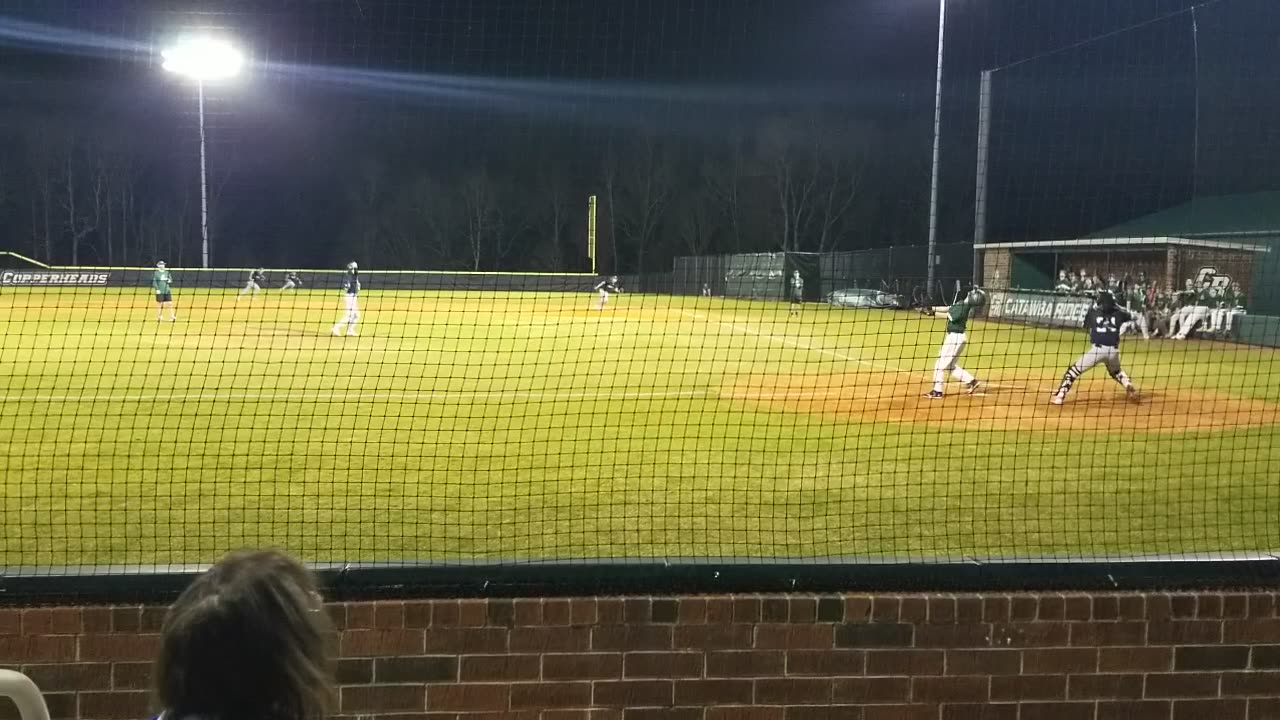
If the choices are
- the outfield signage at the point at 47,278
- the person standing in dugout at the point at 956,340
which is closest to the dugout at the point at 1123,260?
the person standing in dugout at the point at 956,340

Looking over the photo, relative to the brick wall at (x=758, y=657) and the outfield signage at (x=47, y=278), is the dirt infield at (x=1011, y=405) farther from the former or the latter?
the outfield signage at (x=47, y=278)

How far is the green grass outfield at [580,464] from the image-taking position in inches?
261

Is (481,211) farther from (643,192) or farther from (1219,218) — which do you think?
(1219,218)

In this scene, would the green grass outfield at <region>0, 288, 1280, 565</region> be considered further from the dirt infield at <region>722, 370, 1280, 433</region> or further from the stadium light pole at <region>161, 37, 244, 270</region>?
the stadium light pole at <region>161, 37, 244, 270</region>

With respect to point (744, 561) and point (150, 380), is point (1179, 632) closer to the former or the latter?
point (744, 561)

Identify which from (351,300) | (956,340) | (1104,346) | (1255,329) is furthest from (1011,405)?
(351,300)

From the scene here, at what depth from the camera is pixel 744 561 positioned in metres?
4.27

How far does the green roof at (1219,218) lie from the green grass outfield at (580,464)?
6.79 meters

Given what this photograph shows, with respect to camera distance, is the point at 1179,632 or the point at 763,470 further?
the point at 763,470

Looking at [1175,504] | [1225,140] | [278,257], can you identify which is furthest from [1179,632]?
[278,257]

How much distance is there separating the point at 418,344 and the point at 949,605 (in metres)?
19.2

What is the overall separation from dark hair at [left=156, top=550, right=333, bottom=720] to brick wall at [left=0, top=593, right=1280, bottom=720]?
7.20 ft

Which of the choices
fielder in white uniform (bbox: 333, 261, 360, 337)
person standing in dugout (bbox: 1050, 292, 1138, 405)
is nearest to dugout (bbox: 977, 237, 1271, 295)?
person standing in dugout (bbox: 1050, 292, 1138, 405)

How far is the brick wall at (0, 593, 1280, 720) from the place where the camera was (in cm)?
399
